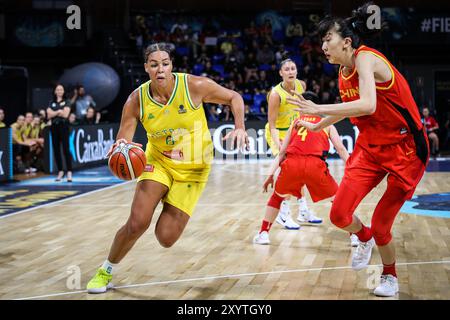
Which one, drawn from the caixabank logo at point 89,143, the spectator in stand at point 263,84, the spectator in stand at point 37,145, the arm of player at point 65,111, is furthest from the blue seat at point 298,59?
the arm of player at point 65,111

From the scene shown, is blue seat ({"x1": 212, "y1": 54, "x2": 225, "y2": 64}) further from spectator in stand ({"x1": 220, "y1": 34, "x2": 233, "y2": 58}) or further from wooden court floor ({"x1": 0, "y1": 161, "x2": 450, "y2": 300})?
wooden court floor ({"x1": 0, "y1": 161, "x2": 450, "y2": 300})

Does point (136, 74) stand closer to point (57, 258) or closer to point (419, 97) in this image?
point (419, 97)

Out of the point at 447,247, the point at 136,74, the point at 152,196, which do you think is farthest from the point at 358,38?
the point at 136,74

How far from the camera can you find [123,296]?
16.8ft

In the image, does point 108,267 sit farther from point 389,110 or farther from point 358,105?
point 389,110

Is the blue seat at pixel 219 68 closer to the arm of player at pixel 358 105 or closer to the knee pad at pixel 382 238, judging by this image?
the knee pad at pixel 382 238

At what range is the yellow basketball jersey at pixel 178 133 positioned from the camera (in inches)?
209

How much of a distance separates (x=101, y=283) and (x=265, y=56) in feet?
57.6

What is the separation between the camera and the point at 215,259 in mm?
6531

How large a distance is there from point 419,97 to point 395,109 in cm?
1976

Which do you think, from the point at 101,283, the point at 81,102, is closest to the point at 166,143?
the point at 101,283

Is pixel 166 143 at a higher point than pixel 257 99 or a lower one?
lower

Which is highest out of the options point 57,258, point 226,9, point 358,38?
point 226,9

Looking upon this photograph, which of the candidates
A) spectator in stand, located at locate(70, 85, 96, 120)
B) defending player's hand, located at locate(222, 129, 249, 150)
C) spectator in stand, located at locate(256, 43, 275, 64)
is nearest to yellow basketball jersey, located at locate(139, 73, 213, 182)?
defending player's hand, located at locate(222, 129, 249, 150)
